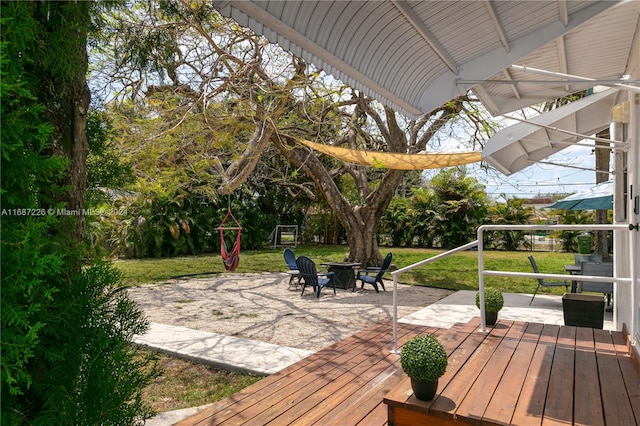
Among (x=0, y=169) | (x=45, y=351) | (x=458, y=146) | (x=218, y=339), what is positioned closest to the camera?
(x=0, y=169)

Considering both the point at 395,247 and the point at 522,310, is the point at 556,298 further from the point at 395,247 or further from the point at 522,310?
the point at 395,247

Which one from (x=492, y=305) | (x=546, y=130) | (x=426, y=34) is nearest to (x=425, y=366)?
(x=426, y=34)

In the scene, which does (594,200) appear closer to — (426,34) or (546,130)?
(546,130)

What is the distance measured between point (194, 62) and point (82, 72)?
5.53 m

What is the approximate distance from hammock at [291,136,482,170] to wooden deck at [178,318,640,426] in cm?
426

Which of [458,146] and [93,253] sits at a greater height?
[458,146]

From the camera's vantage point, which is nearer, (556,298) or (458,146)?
(556,298)

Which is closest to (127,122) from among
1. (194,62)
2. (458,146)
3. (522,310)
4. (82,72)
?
(194,62)

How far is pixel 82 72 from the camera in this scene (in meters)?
1.94

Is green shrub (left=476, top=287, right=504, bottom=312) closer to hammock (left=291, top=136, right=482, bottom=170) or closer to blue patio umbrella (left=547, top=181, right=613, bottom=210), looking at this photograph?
hammock (left=291, top=136, right=482, bottom=170)

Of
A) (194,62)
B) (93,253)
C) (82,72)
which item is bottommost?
(93,253)

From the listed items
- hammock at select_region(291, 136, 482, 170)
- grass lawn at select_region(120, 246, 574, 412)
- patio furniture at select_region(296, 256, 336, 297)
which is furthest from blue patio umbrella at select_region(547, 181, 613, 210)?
patio furniture at select_region(296, 256, 336, 297)

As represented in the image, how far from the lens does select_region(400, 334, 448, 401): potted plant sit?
2512mm

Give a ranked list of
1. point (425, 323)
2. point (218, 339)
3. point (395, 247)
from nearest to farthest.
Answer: point (218, 339)
point (425, 323)
point (395, 247)
